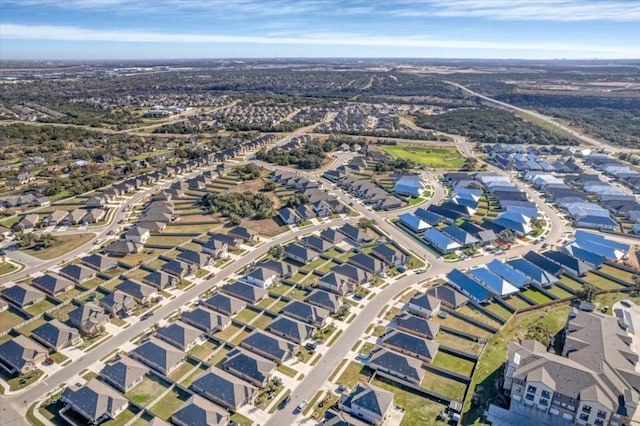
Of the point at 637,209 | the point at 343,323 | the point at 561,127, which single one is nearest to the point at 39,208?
the point at 343,323

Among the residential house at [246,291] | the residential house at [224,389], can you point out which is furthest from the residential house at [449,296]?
the residential house at [224,389]

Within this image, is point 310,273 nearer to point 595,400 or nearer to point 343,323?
Answer: point 343,323

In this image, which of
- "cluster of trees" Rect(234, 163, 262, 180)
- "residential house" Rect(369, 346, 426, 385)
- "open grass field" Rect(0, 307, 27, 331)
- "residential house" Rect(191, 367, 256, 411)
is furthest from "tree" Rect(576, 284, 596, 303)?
"cluster of trees" Rect(234, 163, 262, 180)

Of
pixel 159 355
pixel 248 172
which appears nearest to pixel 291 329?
pixel 159 355

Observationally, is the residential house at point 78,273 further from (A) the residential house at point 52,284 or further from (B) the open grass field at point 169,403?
(B) the open grass field at point 169,403

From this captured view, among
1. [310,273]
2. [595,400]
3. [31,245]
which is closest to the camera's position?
[595,400]

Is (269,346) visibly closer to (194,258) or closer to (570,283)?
(194,258)

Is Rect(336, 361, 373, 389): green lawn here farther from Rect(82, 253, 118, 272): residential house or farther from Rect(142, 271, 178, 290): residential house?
Rect(82, 253, 118, 272): residential house
